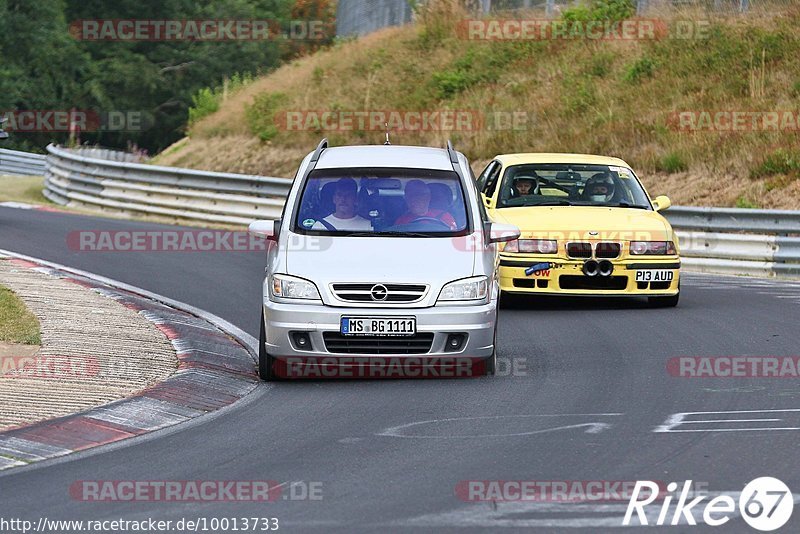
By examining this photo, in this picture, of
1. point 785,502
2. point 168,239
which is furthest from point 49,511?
point 168,239

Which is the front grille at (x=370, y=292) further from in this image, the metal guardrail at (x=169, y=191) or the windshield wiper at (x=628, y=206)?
the metal guardrail at (x=169, y=191)

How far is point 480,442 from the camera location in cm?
843

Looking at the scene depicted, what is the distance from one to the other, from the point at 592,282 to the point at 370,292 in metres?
4.79

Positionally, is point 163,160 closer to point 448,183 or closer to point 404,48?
point 404,48

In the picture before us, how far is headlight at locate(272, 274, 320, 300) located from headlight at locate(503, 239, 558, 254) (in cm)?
458

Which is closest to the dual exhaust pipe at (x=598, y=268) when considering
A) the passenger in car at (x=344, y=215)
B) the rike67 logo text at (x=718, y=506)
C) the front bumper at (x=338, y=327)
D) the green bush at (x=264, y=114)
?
the passenger in car at (x=344, y=215)

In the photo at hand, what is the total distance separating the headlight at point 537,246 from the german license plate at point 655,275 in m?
0.90

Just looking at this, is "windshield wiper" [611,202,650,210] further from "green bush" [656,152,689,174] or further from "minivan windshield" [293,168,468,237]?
"green bush" [656,152,689,174]

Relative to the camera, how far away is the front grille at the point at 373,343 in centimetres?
1047

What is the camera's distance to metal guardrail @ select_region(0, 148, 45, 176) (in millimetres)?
42500

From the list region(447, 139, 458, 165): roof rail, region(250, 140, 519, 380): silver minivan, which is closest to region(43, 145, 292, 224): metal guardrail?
region(447, 139, 458, 165): roof rail

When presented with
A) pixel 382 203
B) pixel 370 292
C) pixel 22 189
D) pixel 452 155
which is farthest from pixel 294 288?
pixel 22 189

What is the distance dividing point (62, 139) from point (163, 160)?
3010cm

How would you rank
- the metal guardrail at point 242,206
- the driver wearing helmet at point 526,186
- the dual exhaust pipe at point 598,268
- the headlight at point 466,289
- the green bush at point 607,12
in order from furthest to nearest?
the green bush at point 607,12
the metal guardrail at point 242,206
the driver wearing helmet at point 526,186
the dual exhaust pipe at point 598,268
the headlight at point 466,289
